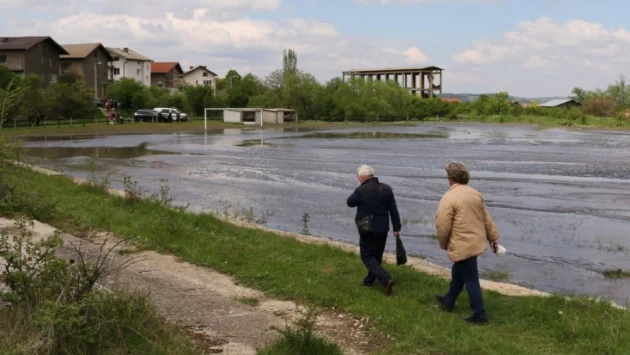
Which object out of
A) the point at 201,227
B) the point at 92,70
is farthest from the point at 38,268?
the point at 92,70

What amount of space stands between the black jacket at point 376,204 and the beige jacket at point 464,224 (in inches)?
39.2

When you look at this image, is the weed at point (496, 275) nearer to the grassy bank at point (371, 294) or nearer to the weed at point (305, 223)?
the grassy bank at point (371, 294)

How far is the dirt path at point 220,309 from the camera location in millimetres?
5988

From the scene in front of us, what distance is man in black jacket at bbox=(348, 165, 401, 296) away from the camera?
7.80 metres

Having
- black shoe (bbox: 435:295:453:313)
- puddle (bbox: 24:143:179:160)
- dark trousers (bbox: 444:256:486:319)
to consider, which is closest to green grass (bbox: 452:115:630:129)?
puddle (bbox: 24:143:179:160)

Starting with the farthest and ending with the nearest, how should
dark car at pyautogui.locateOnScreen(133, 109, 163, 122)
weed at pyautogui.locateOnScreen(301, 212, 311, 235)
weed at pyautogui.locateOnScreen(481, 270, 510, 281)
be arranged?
dark car at pyautogui.locateOnScreen(133, 109, 163, 122) → weed at pyautogui.locateOnScreen(301, 212, 311, 235) → weed at pyautogui.locateOnScreen(481, 270, 510, 281)

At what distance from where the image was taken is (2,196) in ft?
20.5

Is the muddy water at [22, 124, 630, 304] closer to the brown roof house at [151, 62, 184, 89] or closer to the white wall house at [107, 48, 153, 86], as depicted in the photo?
the white wall house at [107, 48, 153, 86]

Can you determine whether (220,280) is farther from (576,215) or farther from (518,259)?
(576,215)

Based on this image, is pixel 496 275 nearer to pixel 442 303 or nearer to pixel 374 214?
pixel 442 303

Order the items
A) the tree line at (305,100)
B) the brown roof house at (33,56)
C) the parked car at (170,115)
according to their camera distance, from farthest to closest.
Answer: the brown roof house at (33,56), the parked car at (170,115), the tree line at (305,100)

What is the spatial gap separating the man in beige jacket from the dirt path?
127cm

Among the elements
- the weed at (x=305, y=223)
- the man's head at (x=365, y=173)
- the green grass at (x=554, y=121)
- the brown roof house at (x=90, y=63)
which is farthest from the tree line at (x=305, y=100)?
the man's head at (x=365, y=173)

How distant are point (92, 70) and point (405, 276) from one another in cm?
9372
